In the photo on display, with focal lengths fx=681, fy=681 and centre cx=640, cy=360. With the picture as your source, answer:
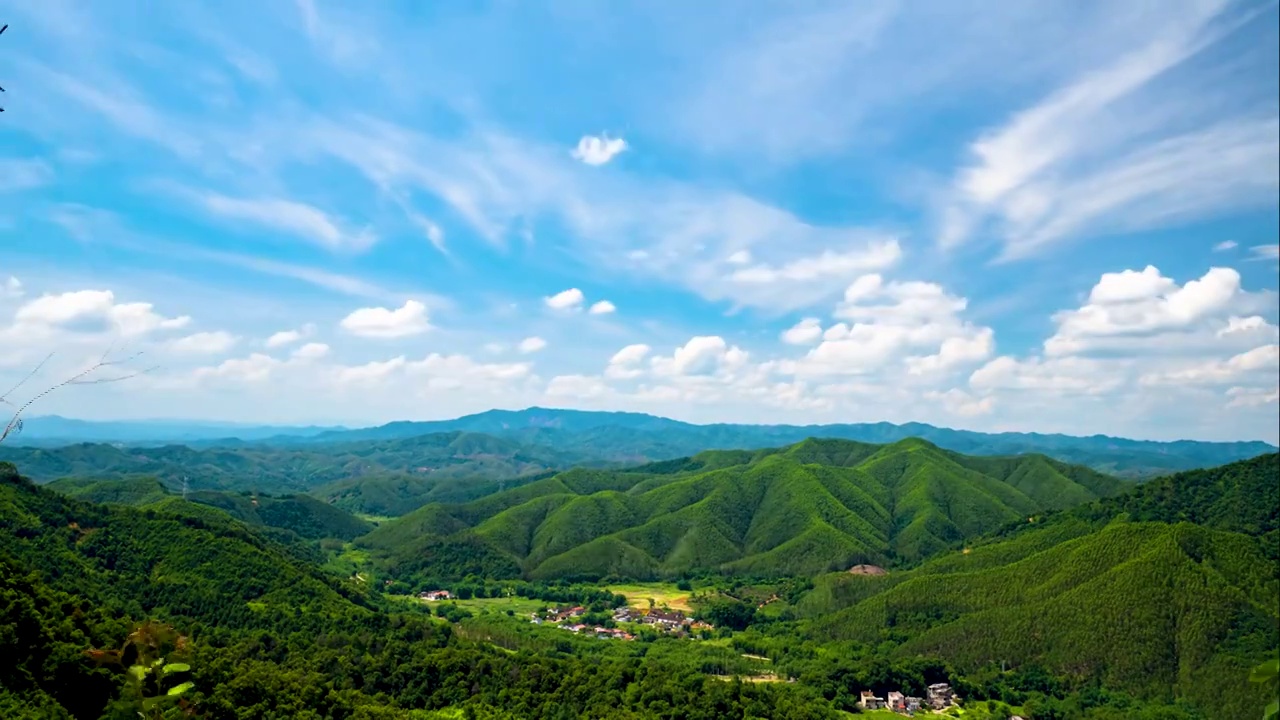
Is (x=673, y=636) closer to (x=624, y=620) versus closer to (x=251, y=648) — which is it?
(x=624, y=620)

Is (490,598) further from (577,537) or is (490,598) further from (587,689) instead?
(587,689)

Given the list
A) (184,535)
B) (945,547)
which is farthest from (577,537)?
(184,535)

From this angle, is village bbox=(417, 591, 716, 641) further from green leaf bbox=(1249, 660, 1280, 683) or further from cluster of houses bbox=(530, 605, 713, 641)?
green leaf bbox=(1249, 660, 1280, 683)

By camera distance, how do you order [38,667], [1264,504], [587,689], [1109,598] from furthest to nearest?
[1264,504] < [1109,598] < [587,689] < [38,667]

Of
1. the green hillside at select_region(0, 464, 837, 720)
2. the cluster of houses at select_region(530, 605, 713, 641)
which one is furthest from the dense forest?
the cluster of houses at select_region(530, 605, 713, 641)

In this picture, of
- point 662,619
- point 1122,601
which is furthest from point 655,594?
point 1122,601

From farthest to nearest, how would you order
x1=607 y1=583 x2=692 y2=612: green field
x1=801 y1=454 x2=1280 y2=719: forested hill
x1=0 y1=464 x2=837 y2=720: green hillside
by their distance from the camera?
x1=607 y1=583 x2=692 y2=612: green field, x1=801 y1=454 x2=1280 y2=719: forested hill, x1=0 y1=464 x2=837 y2=720: green hillside
